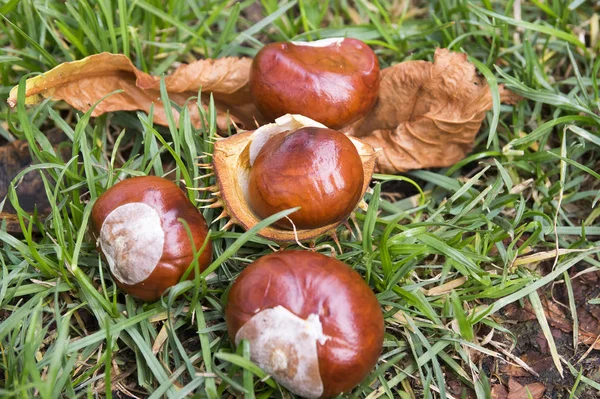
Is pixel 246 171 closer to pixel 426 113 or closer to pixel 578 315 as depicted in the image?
pixel 426 113

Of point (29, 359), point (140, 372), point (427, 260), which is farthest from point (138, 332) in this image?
point (427, 260)

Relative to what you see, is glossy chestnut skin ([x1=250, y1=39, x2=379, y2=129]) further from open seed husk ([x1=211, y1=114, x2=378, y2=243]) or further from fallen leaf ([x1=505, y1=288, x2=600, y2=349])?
fallen leaf ([x1=505, y1=288, x2=600, y2=349])

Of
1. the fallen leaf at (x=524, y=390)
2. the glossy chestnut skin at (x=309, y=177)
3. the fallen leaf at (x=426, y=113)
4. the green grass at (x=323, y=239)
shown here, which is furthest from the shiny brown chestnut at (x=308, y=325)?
the fallen leaf at (x=426, y=113)

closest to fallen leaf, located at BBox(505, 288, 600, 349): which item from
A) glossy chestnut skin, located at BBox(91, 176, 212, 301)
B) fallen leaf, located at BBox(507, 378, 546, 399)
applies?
fallen leaf, located at BBox(507, 378, 546, 399)

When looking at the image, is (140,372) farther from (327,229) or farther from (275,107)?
(275,107)

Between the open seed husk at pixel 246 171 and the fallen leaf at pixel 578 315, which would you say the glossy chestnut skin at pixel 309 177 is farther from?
the fallen leaf at pixel 578 315
